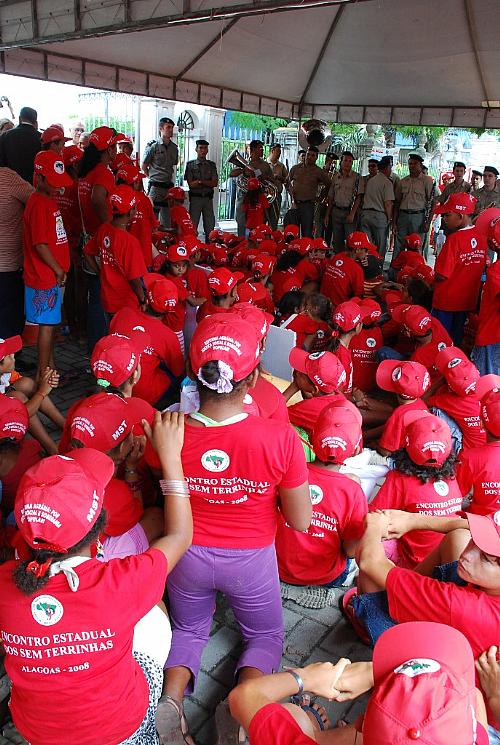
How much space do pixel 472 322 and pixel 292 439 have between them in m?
4.07

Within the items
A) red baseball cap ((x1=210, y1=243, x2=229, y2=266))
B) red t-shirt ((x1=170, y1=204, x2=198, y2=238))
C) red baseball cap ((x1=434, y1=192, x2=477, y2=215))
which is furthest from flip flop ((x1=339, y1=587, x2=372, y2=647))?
red t-shirt ((x1=170, y1=204, x2=198, y2=238))

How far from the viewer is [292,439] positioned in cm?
202

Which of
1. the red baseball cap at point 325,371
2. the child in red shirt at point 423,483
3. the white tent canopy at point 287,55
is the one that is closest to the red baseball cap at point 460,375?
the red baseball cap at point 325,371

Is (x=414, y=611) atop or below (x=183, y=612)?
atop

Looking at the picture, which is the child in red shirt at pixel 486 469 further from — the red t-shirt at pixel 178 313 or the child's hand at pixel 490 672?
the red t-shirt at pixel 178 313

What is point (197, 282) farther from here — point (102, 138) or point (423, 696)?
point (423, 696)

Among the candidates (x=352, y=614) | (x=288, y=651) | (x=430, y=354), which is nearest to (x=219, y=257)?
(x=430, y=354)

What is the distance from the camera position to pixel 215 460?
204 centimetres

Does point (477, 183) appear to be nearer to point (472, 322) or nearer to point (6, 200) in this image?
point (472, 322)

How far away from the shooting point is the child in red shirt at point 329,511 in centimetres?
259

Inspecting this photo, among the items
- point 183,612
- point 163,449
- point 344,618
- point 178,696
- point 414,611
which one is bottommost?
point 344,618

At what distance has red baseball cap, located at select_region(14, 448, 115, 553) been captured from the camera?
1.51 m

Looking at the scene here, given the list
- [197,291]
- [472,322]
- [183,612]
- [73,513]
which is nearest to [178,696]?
[183,612]

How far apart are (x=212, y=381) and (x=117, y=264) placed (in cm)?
337
